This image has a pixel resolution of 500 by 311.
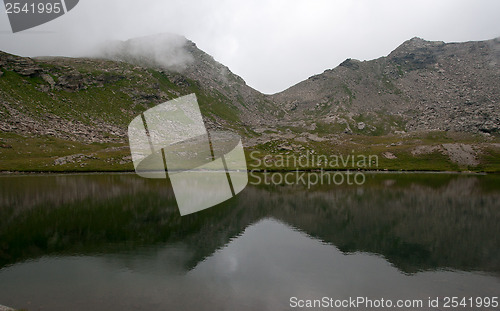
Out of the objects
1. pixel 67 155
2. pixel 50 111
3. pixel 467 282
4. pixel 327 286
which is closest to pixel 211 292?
pixel 327 286

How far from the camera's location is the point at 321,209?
187 feet

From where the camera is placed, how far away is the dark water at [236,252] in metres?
22.5

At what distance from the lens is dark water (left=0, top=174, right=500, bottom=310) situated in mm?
22547

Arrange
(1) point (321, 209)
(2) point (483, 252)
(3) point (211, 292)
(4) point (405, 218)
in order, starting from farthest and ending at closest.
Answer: (1) point (321, 209) → (4) point (405, 218) → (2) point (483, 252) → (3) point (211, 292)

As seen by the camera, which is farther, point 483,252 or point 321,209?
point 321,209

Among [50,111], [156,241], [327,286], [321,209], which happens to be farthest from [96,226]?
[50,111]

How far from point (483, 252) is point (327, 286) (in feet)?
75.1

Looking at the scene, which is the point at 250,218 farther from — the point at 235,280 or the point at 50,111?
the point at 50,111

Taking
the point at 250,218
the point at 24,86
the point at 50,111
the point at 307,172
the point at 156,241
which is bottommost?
the point at 307,172

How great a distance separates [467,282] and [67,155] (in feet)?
485

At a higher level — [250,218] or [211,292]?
[211,292]

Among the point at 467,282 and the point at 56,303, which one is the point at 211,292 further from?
the point at 467,282

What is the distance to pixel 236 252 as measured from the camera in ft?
107

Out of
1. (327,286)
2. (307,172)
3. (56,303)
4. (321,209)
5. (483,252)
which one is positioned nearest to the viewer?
(56,303)
